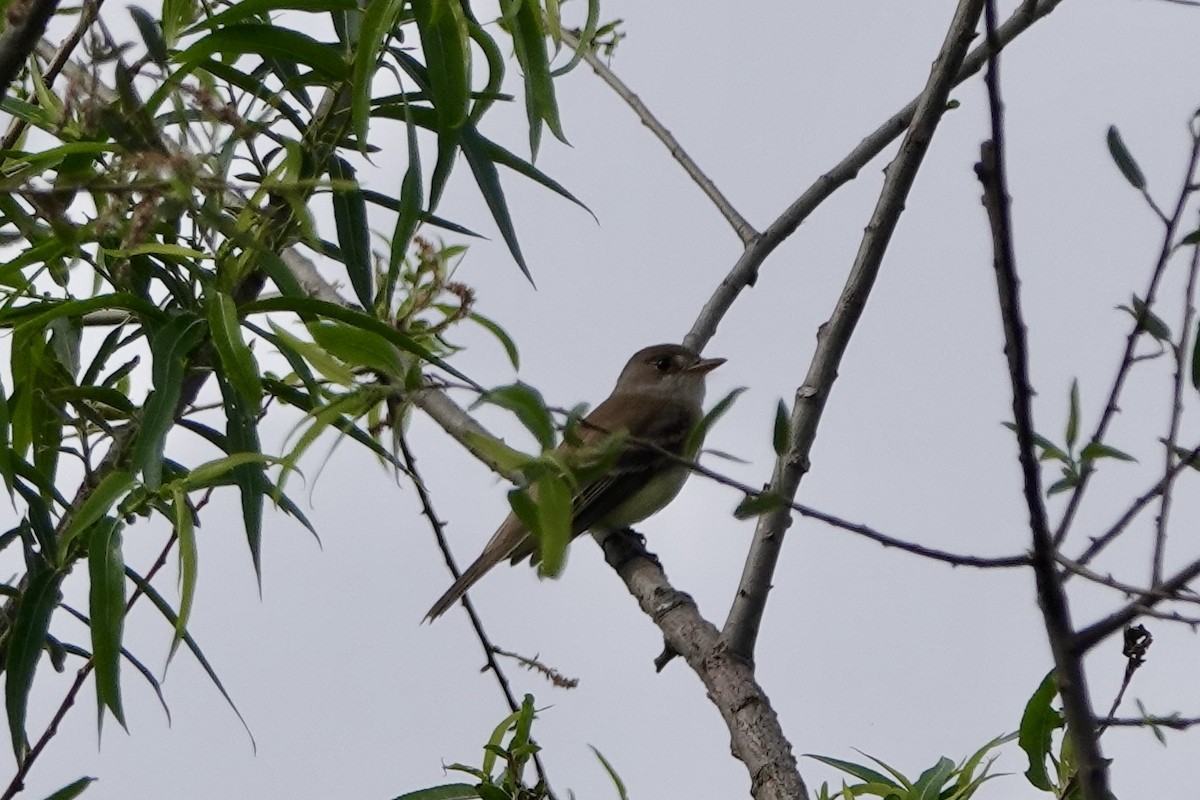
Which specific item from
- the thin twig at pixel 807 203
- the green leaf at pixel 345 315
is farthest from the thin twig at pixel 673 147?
the green leaf at pixel 345 315

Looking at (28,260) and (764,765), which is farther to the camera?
(764,765)

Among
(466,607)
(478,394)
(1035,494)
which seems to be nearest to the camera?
(1035,494)

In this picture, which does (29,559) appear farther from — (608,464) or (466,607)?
(608,464)

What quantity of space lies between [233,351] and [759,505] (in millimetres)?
954

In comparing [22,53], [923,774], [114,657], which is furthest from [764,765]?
[22,53]

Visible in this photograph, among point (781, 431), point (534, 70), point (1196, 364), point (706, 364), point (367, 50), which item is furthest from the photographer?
point (706, 364)

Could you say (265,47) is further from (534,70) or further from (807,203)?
(807,203)

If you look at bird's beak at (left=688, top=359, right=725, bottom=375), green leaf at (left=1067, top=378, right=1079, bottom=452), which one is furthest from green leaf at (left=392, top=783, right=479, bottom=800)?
bird's beak at (left=688, top=359, right=725, bottom=375)

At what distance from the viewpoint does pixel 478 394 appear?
68.3 inches

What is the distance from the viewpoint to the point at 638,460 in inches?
202

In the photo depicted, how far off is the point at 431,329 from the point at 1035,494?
1.42 meters

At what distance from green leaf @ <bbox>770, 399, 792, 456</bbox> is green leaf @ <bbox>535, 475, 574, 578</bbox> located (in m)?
0.26

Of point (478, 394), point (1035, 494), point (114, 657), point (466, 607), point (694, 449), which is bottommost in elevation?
point (1035, 494)

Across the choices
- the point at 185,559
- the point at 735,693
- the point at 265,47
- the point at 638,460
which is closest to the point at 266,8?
the point at 265,47
